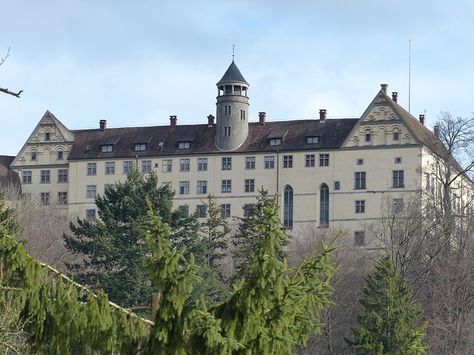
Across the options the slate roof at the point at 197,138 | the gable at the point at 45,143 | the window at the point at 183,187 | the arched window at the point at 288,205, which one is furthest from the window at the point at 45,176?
the arched window at the point at 288,205

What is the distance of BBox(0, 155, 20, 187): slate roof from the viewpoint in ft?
333

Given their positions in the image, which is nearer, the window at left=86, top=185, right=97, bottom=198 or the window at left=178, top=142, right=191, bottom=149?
the window at left=86, top=185, right=97, bottom=198

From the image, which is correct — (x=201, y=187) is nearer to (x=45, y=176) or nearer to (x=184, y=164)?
(x=184, y=164)

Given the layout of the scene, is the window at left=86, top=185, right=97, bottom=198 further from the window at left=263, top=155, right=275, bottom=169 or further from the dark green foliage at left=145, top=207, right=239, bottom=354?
the dark green foliage at left=145, top=207, right=239, bottom=354

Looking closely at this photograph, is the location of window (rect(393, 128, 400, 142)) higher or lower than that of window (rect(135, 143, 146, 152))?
higher

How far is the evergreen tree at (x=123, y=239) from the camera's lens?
4872 centimetres

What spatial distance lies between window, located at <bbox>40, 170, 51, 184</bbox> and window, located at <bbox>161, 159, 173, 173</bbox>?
28.1 feet

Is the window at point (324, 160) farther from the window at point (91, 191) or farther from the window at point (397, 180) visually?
the window at point (91, 191)

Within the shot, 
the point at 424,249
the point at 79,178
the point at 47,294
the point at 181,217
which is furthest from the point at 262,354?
the point at 79,178

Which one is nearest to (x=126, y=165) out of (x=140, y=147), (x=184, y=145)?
(x=140, y=147)

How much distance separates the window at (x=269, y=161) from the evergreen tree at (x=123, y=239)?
39.3 meters

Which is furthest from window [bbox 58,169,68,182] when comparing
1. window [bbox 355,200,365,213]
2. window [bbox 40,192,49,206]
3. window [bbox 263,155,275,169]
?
window [bbox 355,200,365,213]

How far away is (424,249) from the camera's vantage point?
67.7 meters

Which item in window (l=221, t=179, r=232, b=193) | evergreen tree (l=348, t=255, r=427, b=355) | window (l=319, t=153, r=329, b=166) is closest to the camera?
evergreen tree (l=348, t=255, r=427, b=355)
